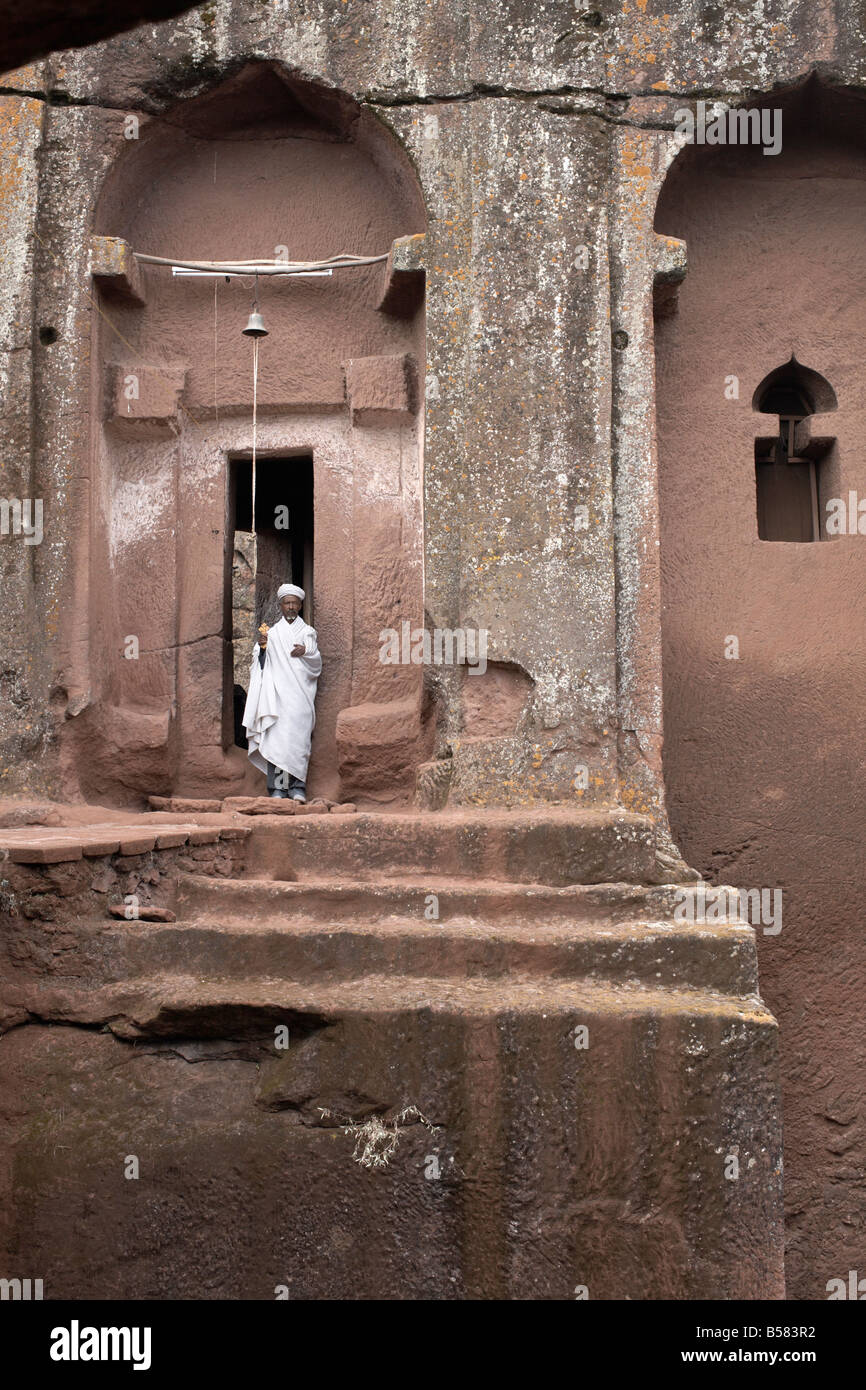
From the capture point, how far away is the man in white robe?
6996 millimetres

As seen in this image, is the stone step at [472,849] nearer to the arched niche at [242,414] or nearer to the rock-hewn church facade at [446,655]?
the rock-hewn church facade at [446,655]

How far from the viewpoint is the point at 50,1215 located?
4398 millimetres

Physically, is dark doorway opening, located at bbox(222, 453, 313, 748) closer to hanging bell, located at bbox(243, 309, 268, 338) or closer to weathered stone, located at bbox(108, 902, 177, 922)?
hanging bell, located at bbox(243, 309, 268, 338)

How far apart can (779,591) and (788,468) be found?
2.75 ft

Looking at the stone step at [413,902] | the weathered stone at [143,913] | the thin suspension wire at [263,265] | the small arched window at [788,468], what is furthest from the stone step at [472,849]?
the thin suspension wire at [263,265]

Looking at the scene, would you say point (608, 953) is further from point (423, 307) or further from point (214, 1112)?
point (423, 307)

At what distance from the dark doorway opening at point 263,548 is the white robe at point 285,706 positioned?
0.24 metres

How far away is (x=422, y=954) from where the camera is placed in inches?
195

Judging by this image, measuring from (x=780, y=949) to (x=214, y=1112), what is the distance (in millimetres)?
3506

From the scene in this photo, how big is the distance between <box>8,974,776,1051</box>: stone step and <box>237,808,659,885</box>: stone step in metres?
0.73

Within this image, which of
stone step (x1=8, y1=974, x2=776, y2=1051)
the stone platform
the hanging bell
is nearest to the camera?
the stone platform

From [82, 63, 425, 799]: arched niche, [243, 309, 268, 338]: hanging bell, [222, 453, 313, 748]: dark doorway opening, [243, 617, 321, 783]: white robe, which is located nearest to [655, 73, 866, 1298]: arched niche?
[82, 63, 425, 799]: arched niche

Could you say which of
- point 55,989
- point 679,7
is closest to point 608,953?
point 55,989

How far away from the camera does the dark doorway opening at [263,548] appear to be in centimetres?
741
